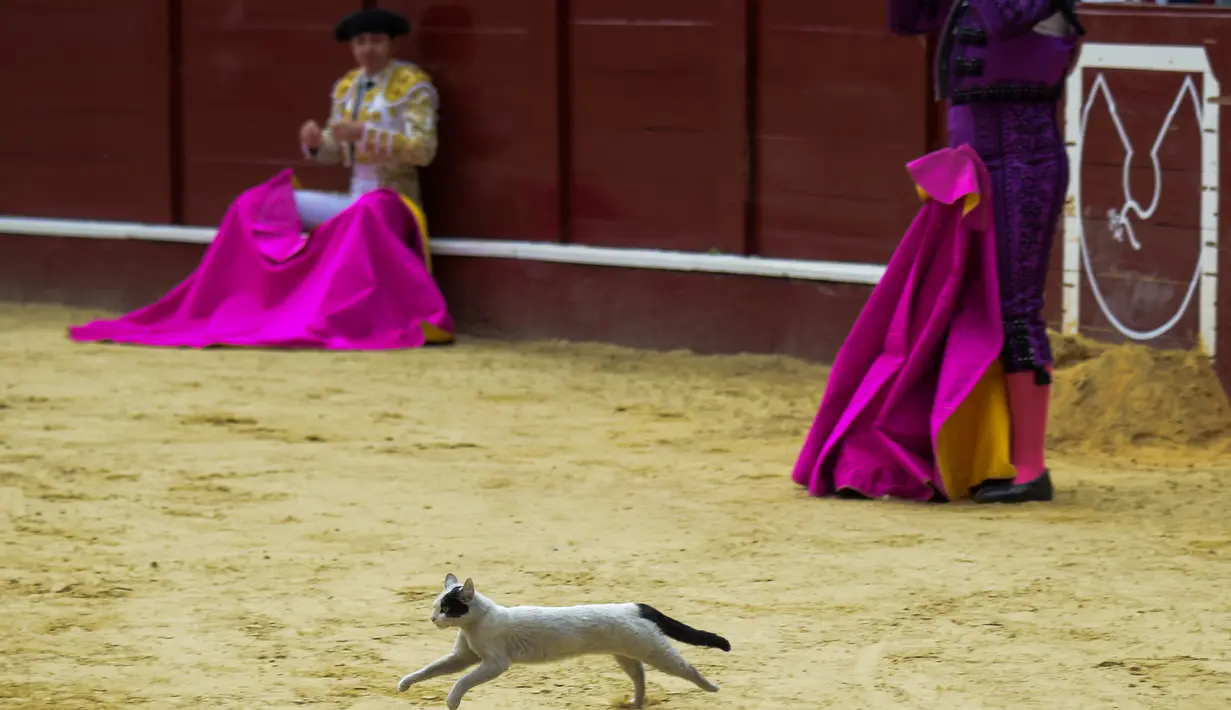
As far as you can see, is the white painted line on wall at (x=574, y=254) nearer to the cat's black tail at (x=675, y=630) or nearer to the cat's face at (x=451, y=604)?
the cat's black tail at (x=675, y=630)

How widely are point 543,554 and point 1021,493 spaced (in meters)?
1.24

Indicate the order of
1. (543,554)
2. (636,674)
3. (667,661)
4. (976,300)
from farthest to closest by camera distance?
(976,300), (543,554), (636,674), (667,661)

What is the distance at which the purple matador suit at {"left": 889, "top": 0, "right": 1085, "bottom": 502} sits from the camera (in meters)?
4.92

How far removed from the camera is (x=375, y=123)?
8.01m

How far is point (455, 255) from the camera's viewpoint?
8.28 meters

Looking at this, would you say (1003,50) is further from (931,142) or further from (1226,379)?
(931,142)

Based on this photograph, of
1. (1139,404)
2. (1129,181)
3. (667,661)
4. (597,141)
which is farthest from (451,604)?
(597,141)

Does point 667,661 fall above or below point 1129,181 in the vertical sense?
below

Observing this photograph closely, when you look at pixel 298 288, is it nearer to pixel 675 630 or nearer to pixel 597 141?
Result: pixel 597 141

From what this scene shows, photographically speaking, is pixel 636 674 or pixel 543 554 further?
pixel 543 554

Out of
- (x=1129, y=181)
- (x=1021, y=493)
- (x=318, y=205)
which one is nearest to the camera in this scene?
(x=1021, y=493)

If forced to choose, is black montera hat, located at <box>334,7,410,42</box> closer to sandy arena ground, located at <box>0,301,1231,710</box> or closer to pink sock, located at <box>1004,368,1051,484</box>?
sandy arena ground, located at <box>0,301,1231,710</box>

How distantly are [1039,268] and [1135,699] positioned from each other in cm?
191

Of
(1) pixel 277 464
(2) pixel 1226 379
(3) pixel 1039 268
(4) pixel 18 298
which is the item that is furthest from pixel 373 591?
(4) pixel 18 298
